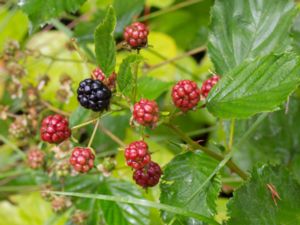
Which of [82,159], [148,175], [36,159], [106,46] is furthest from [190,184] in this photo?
[36,159]

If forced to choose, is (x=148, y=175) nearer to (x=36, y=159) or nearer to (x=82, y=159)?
(x=82, y=159)

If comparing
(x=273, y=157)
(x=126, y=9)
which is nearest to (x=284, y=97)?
(x=273, y=157)

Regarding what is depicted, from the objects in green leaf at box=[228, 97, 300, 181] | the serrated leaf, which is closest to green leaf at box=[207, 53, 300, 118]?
the serrated leaf

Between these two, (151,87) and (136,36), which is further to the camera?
(151,87)

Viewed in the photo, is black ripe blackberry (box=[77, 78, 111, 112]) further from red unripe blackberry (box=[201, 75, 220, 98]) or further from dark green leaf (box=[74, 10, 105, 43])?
dark green leaf (box=[74, 10, 105, 43])

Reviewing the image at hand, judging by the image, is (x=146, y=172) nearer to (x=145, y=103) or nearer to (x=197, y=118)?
(x=145, y=103)
